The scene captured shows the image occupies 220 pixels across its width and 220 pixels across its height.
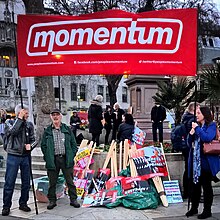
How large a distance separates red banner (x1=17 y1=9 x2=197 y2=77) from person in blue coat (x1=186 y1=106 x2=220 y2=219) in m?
0.90

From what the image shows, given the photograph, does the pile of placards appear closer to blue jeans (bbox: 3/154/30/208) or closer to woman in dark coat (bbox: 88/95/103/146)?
blue jeans (bbox: 3/154/30/208)

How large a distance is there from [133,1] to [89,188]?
15664 millimetres

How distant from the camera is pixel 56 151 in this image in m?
5.44

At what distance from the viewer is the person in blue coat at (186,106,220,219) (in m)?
4.85

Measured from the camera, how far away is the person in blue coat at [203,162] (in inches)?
191

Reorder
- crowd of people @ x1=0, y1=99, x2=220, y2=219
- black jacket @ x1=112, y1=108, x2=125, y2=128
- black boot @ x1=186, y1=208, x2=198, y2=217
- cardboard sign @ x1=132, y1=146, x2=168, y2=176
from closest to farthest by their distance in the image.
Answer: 1. crowd of people @ x1=0, y1=99, x2=220, y2=219
2. black boot @ x1=186, y1=208, x2=198, y2=217
3. cardboard sign @ x1=132, y1=146, x2=168, y2=176
4. black jacket @ x1=112, y1=108, x2=125, y2=128

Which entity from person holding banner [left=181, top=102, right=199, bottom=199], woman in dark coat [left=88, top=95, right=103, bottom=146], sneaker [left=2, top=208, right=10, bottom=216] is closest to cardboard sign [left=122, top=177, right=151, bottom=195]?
person holding banner [left=181, top=102, right=199, bottom=199]

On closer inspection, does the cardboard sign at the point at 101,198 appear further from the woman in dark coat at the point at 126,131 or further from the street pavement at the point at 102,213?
the woman in dark coat at the point at 126,131

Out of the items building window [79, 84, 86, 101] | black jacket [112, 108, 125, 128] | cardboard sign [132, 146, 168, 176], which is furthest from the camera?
building window [79, 84, 86, 101]

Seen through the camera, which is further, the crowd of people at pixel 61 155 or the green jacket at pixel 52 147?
the green jacket at pixel 52 147

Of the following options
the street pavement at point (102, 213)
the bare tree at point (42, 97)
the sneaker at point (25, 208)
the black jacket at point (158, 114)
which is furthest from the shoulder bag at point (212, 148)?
the bare tree at point (42, 97)

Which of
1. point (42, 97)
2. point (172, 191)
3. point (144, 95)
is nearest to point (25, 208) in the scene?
point (172, 191)

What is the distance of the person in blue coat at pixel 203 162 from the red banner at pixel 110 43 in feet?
2.97

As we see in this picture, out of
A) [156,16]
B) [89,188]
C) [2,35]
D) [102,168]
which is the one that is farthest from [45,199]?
[2,35]
